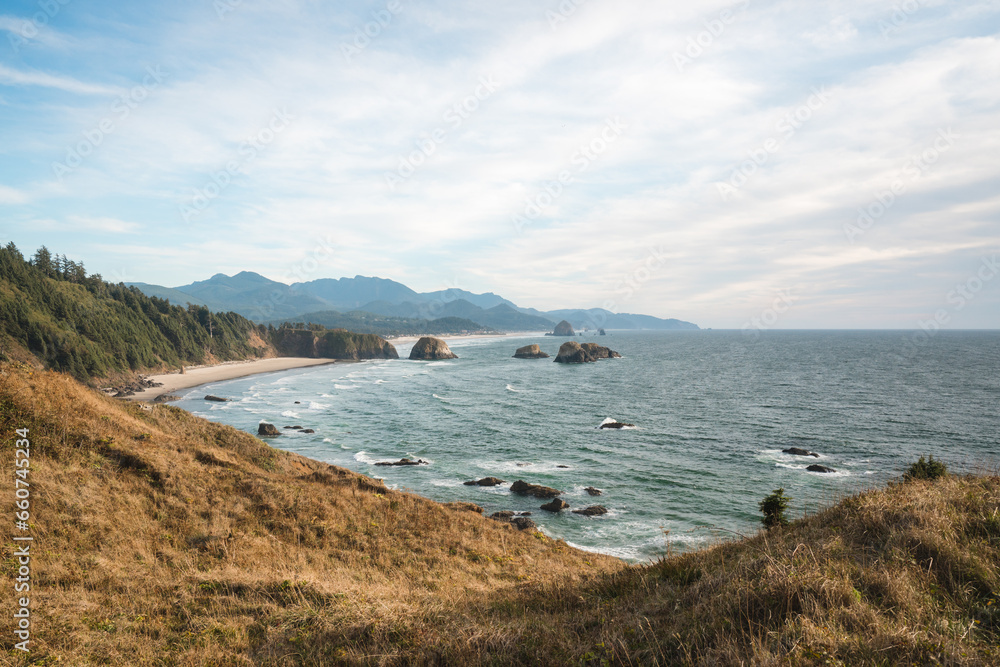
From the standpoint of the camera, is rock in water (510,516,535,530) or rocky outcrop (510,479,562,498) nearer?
rock in water (510,516,535,530)

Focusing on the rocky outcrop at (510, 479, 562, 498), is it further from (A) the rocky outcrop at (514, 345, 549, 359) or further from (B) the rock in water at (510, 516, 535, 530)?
(A) the rocky outcrop at (514, 345, 549, 359)

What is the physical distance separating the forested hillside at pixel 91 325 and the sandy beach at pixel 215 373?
16.2ft

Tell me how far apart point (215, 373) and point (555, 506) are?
10228cm

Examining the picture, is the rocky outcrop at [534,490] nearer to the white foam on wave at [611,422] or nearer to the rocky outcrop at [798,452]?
the white foam on wave at [611,422]

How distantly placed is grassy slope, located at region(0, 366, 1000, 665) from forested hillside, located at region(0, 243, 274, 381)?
71892 millimetres

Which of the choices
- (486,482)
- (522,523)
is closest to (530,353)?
(486,482)

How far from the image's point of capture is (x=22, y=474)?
433 inches

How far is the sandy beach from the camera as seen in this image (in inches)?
2916

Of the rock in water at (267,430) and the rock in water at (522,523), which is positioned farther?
the rock in water at (267,430)

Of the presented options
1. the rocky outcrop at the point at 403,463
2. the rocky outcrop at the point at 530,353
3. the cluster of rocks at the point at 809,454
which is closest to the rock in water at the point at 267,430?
the rocky outcrop at the point at 403,463

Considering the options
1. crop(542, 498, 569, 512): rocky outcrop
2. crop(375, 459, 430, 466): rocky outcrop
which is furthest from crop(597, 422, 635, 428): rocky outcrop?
crop(542, 498, 569, 512): rocky outcrop

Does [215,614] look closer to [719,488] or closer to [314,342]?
[719,488]

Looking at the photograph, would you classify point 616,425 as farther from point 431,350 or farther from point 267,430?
point 431,350

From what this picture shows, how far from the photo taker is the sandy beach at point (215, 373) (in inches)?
2916
